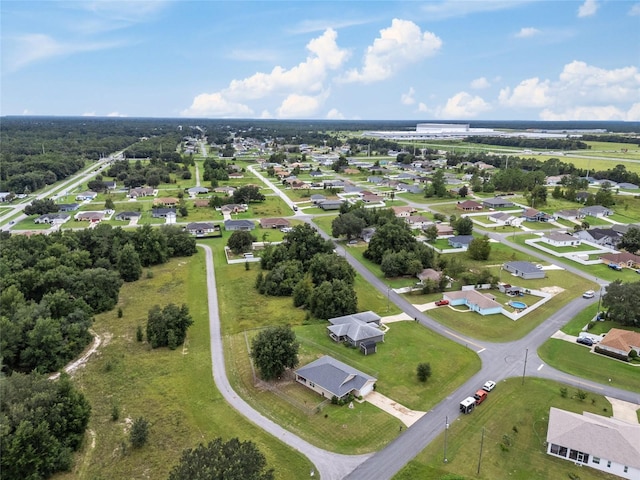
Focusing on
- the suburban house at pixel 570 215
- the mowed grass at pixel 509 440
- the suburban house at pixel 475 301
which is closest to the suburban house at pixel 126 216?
the suburban house at pixel 475 301

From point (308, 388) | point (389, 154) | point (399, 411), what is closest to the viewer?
point (399, 411)

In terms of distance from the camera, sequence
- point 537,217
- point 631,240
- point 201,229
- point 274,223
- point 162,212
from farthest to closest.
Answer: point 162,212 → point 537,217 → point 274,223 → point 201,229 → point 631,240

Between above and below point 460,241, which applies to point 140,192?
above

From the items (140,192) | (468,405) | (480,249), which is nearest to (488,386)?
(468,405)

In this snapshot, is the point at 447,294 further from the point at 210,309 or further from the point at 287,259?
the point at 210,309

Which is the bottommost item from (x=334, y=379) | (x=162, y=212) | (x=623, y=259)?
(x=334, y=379)

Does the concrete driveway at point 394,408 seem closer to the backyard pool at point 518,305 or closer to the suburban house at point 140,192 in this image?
the backyard pool at point 518,305

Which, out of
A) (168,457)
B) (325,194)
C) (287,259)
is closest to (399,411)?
(168,457)

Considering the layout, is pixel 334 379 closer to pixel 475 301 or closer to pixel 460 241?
pixel 475 301
